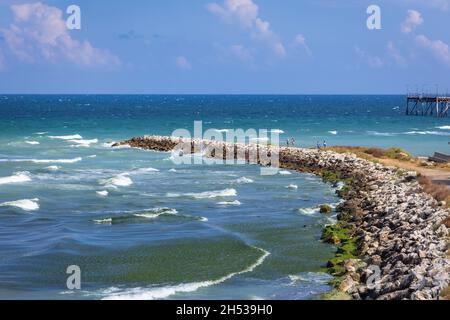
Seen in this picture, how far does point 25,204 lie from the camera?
31.8 metres

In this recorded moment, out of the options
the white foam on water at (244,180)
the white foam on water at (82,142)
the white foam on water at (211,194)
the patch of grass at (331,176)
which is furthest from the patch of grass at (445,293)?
the white foam on water at (82,142)

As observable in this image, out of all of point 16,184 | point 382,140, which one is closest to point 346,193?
point 16,184

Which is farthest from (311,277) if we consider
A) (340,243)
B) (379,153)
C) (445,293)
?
(379,153)

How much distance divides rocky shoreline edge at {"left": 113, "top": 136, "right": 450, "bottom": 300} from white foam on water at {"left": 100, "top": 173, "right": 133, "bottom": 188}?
35.9 ft

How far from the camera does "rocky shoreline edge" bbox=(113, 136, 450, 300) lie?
1661 cm

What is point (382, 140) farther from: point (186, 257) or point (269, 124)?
point (186, 257)

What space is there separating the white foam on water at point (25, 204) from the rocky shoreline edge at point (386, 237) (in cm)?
1307

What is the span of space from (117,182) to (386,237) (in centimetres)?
2041

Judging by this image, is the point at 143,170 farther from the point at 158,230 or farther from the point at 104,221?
the point at 158,230

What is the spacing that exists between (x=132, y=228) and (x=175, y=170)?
19.8 m

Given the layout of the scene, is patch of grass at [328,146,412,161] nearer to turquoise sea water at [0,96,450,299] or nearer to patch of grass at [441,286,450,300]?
turquoise sea water at [0,96,450,299]

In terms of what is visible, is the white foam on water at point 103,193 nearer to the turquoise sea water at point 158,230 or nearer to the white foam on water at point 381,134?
the turquoise sea water at point 158,230

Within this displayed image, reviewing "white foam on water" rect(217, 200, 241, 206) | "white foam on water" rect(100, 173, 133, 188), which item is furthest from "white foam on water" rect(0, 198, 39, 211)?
"white foam on water" rect(217, 200, 241, 206)

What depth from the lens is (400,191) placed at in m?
29.9
